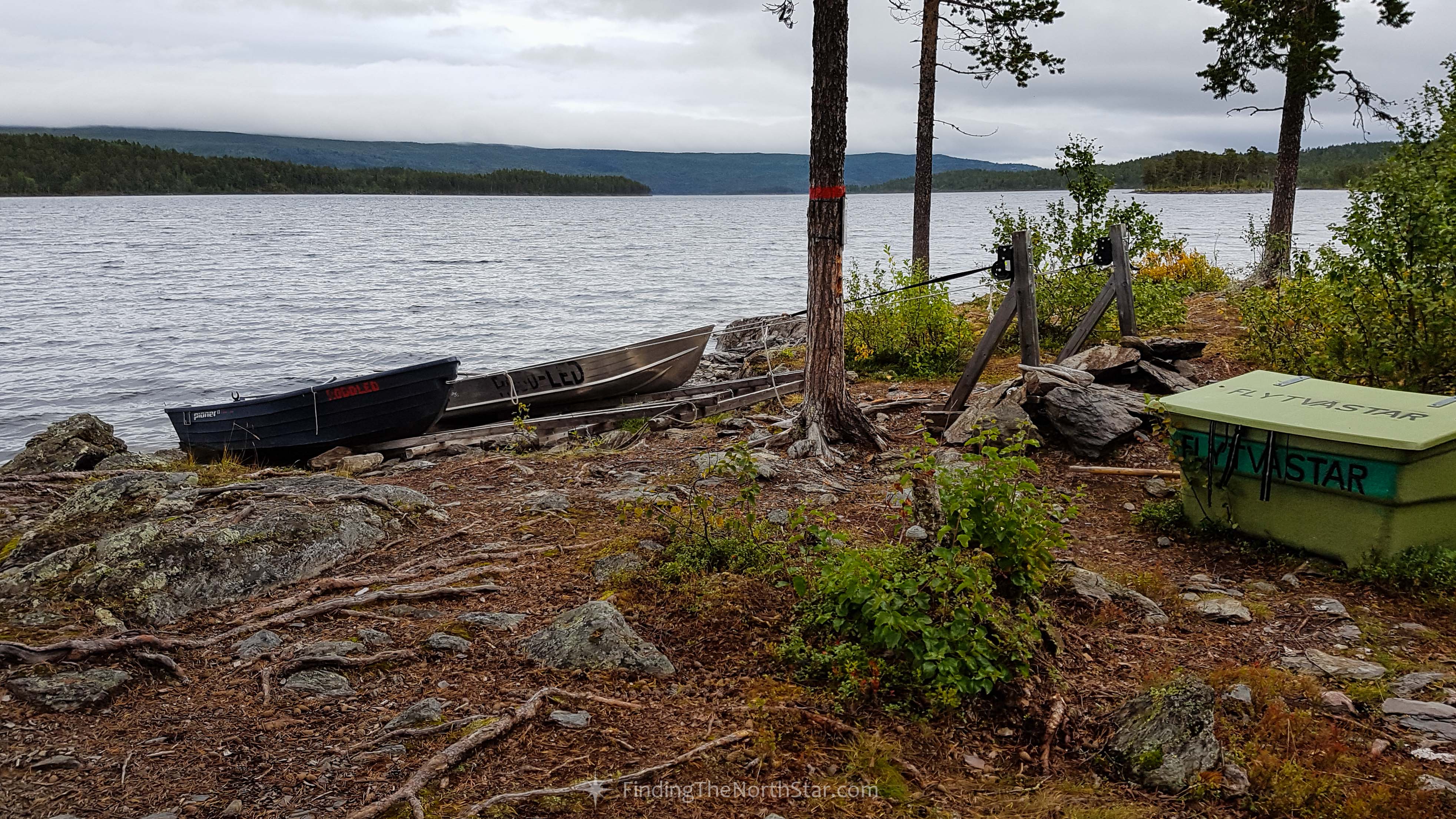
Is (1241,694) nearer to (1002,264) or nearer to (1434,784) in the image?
(1434,784)

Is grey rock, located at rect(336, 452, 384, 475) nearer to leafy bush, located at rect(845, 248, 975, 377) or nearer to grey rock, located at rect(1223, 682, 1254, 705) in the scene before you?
leafy bush, located at rect(845, 248, 975, 377)

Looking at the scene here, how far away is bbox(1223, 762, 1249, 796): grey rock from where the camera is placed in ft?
11.3

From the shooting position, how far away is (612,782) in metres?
3.35

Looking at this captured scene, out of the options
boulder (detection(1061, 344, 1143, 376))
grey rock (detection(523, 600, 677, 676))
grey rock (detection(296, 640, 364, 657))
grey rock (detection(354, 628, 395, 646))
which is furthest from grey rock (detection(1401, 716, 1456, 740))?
boulder (detection(1061, 344, 1143, 376))

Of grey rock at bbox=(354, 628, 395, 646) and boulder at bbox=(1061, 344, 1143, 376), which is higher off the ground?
boulder at bbox=(1061, 344, 1143, 376)

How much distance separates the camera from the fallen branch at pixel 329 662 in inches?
167

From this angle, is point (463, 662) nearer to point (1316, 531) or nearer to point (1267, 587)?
point (1267, 587)

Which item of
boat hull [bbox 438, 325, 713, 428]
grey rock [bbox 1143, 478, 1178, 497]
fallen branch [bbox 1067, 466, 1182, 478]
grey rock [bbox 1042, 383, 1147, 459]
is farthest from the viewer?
boat hull [bbox 438, 325, 713, 428]

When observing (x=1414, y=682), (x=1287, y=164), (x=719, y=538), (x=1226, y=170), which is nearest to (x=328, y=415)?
(x=719, y=538)

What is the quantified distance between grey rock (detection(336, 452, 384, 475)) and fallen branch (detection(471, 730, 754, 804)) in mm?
8732

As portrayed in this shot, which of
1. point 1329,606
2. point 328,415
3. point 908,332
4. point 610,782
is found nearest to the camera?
point 610,782

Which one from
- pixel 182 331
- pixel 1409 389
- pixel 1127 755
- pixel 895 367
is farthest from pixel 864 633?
pixel 182 331

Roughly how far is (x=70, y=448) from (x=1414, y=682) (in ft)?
47.6

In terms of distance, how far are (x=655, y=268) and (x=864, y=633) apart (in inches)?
1948
